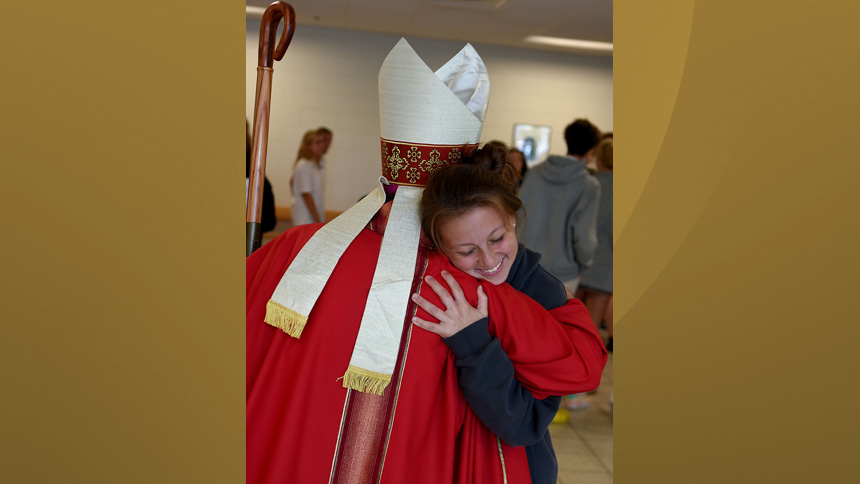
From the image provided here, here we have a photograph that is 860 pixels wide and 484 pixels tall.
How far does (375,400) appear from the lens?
141 centimetres

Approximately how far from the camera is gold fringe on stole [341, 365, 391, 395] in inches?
52.4

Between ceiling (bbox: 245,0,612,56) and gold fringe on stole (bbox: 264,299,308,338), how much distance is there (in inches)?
236

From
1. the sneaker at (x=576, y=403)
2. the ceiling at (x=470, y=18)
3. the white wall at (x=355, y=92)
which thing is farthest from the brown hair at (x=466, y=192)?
the white wall at (x=355, y=92)

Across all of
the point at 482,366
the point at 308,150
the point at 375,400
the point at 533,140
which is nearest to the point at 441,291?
the point at 482,366

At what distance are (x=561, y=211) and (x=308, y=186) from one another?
2080 mm

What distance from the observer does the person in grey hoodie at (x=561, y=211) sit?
3.81 metres

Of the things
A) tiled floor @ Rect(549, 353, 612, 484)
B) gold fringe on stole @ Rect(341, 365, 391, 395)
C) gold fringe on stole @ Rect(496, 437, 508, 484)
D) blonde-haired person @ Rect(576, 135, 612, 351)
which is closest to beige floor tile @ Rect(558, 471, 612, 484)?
tiled floor @ Rect(549, 353, 612, 484)

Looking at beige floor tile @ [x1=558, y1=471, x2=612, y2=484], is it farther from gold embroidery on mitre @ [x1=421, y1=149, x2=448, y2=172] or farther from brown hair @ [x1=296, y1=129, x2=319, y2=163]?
brown hair @ [x1=296, y1=129, x2=319, y2=163]
